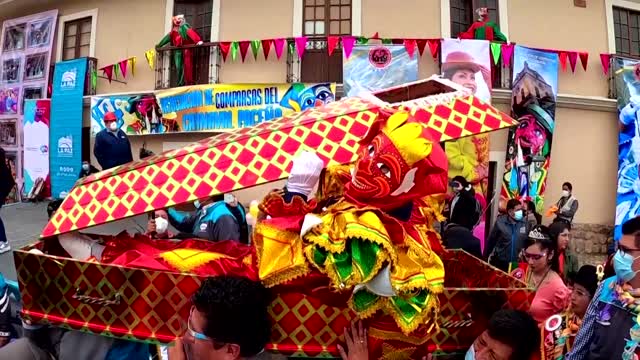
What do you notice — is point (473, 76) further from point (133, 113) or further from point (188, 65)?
point (133, 113)

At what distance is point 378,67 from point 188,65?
4202mm

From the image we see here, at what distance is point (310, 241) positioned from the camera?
181 cm

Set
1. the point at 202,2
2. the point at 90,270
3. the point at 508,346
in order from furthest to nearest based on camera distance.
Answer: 1. the point at 202,2
2. the point at 90,270
3. the point at 508,346

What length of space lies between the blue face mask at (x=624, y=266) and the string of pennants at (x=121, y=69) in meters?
11.8

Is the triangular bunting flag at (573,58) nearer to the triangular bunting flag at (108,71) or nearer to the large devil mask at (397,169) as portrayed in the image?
the triangular bunting flag at (108,71)

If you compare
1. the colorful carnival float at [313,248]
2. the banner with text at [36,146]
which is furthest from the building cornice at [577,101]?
the colorful carnival float at [313,248]

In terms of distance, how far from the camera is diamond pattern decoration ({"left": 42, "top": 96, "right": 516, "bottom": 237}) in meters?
2.42

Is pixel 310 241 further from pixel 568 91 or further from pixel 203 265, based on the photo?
pixel 568 91

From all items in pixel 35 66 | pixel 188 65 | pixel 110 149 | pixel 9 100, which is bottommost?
pixel 110 149

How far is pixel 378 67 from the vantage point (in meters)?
10.4

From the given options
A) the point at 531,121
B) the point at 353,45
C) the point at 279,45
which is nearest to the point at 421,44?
Result: the point at 353,45

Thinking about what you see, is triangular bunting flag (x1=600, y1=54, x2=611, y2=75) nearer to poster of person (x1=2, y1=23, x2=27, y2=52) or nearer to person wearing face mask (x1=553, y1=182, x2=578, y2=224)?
person wearing face mask (x1=553, y1=182, x2=578, y2=224)

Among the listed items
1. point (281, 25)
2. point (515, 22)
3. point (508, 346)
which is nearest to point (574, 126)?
point (515, 22)

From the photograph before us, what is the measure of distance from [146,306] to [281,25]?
9745mm
